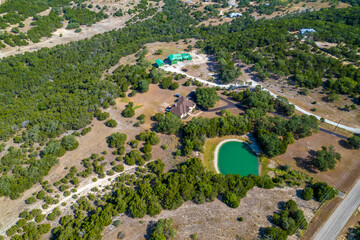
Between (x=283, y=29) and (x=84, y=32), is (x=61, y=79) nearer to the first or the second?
(x=84, y=32)

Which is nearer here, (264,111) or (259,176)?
(259,176)

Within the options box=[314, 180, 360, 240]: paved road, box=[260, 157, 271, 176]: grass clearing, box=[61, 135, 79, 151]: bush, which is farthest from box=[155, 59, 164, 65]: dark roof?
box=[314, 180, 360, 240]: paved road

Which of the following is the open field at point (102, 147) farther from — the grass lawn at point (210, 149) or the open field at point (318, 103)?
the open field at point (318, 103)

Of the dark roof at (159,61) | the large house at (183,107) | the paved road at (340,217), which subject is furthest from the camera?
→ the dark roof at (159,61)

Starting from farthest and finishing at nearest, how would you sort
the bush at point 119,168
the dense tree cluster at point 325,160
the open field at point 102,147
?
the bush at point 119,168 < the dense tree cluster at point 325,160 < the open field at point 102,147

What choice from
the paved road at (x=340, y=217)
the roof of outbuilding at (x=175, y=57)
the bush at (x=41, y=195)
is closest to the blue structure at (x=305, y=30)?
the roof of outbuilding at (x=175, y=57)

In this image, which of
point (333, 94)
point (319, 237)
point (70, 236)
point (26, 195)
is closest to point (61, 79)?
point (26, 195)
